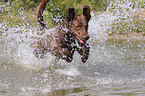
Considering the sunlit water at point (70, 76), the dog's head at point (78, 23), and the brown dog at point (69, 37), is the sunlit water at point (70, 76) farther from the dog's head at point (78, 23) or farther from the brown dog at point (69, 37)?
the dog's head at point (78, 23)

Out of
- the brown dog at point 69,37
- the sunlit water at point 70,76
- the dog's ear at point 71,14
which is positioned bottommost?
the sunlit water at point 70,76

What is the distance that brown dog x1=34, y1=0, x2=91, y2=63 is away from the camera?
6119 millimetres

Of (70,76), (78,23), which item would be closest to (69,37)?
(78,23)

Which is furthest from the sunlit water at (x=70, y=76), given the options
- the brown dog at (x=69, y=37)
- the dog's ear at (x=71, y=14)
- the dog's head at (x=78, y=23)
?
the dog's ear at (x=71, y=14)

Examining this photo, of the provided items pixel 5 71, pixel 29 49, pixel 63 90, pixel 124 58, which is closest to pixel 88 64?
pixel 124 58

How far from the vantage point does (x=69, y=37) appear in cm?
644

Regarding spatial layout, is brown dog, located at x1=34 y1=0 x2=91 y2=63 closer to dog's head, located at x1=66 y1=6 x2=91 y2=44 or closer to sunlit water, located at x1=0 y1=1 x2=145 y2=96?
dog's head, located at x1=66 y1=6 x2=91 y2=44

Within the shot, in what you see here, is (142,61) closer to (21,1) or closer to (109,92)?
(109,92)

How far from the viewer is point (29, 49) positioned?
838cm

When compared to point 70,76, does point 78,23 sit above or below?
above

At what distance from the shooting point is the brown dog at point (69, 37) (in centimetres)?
612

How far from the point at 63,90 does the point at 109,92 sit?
849 mm

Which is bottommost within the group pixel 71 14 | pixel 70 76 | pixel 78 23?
pixel 70 76

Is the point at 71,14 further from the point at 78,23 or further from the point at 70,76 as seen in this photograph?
the point at 70,76
